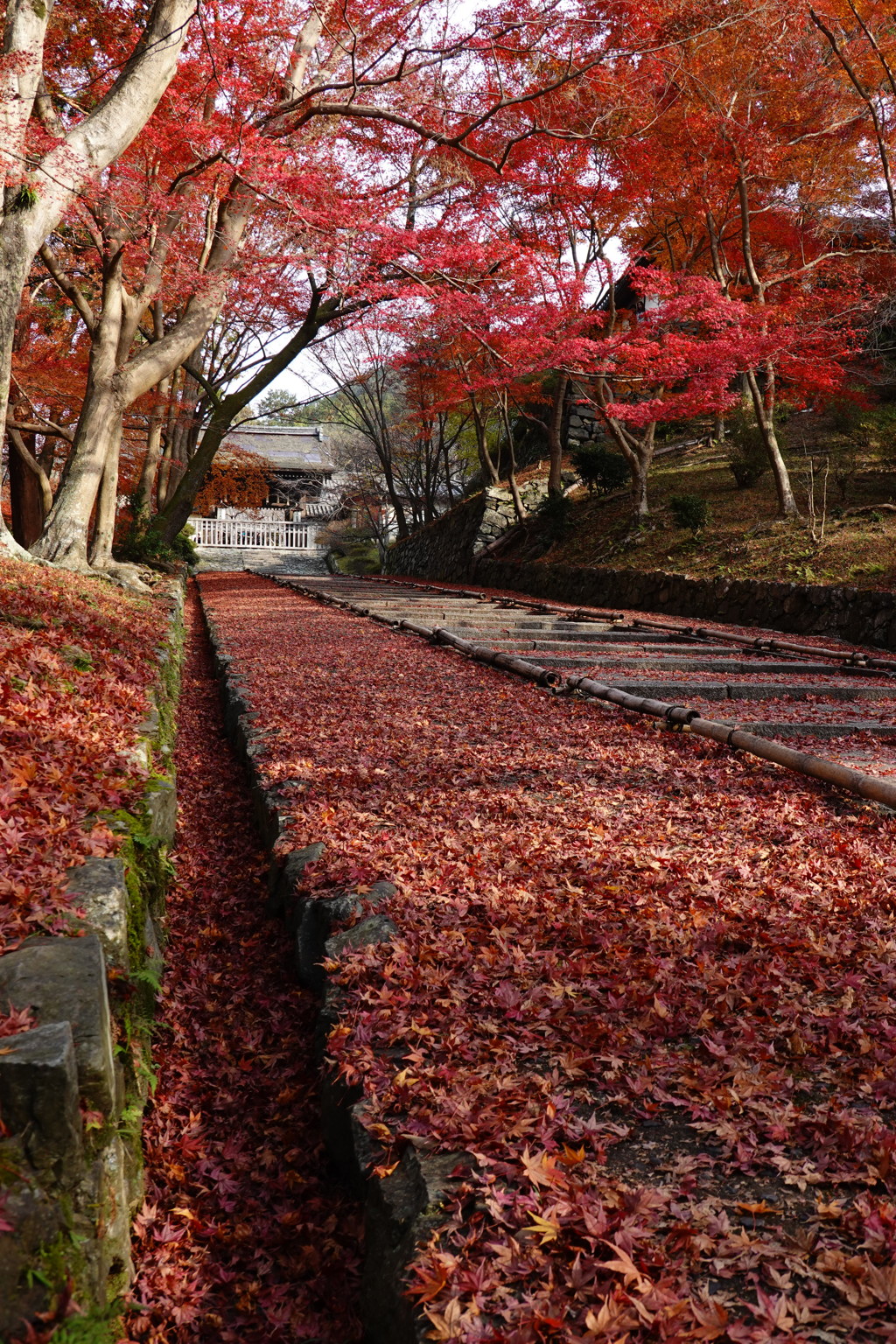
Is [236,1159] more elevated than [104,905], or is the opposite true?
[104,905]

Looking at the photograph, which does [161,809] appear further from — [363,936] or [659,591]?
[659,591]

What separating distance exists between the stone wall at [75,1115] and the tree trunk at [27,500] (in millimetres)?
13891

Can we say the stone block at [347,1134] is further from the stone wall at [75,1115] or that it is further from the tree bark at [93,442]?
the tree bark at [93,442]

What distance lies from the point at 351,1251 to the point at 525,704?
14.1 ft

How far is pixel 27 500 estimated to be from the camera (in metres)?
14.8

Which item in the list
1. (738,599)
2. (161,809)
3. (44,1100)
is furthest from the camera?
(738,599)

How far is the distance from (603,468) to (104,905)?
18661 millimetres

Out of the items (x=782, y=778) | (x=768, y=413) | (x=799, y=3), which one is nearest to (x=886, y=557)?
(x=768, y=413)

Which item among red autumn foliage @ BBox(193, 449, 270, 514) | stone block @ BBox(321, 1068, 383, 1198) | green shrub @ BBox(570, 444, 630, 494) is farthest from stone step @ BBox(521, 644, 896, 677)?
red autumn foliage @ BBox(193, 449, 270, 514)

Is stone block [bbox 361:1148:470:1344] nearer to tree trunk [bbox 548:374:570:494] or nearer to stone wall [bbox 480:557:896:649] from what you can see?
stone wall [bbox 480:557:896:649]

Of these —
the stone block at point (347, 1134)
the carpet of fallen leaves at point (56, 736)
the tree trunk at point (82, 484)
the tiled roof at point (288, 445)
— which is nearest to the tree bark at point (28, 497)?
the tree trunk at point (82, 484)

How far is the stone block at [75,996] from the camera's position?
1.86m

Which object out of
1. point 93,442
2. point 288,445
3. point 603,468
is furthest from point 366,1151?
point 288,445

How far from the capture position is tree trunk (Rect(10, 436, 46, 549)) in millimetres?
14711
